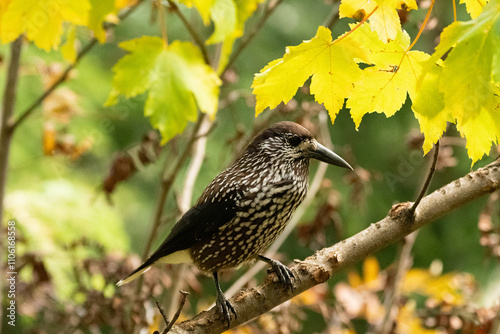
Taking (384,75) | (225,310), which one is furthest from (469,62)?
(225,310)

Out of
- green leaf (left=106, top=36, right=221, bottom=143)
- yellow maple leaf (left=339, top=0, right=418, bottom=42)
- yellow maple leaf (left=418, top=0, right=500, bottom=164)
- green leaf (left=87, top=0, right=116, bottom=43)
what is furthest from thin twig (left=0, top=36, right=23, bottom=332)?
yellow maple leaf (left=418, top=0, right=500, bottom=164)

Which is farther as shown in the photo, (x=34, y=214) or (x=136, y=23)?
(x=136, y=23)

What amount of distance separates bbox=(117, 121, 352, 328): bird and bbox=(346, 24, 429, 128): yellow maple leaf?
20.5 inches

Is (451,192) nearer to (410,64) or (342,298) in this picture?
(410,64)

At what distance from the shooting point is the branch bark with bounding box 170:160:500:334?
1814 mm

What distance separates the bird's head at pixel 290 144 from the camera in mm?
2186

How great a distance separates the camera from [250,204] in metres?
2.14

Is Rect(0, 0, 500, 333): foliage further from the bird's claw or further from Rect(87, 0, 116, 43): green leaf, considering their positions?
the bird's claw

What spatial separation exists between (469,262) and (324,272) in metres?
2.94

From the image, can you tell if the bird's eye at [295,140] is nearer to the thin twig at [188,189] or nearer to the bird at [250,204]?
the bird at [250,204]

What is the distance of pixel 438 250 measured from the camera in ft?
14.9

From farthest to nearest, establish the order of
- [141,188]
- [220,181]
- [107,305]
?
1. [141,188]
2. [107,305]
3. [220,181]

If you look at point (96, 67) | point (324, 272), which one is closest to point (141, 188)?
point (96, 67)

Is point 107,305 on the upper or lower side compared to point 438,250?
upper
